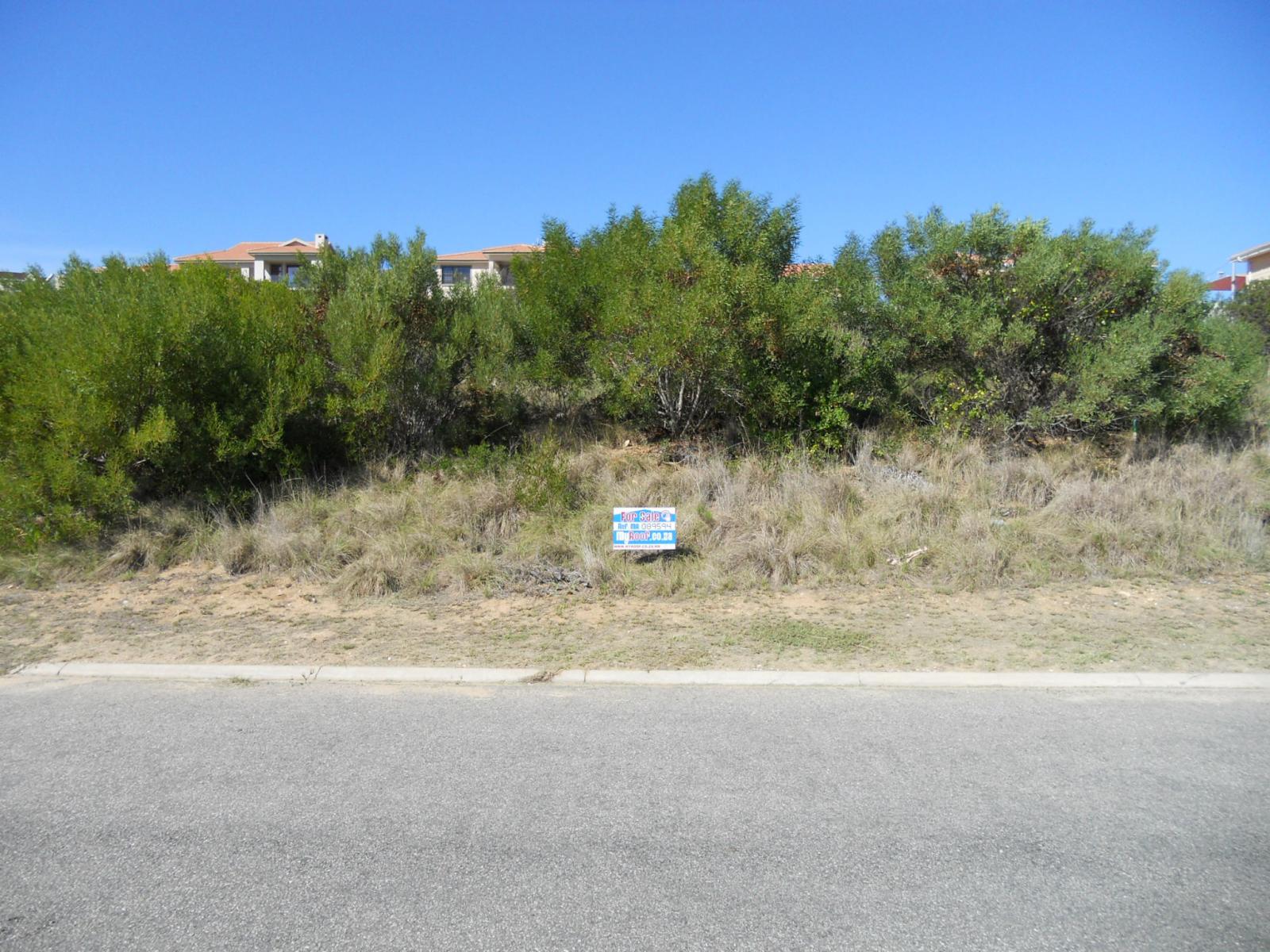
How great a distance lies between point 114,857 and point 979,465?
416 inches

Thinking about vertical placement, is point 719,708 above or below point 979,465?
below

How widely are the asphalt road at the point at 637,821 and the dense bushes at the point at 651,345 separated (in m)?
5.19

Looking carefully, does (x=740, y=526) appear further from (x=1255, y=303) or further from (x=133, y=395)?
(x=1255, y=303)

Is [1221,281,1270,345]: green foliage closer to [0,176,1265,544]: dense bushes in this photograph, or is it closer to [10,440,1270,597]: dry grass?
[0,176,1265,544]: dense bushes

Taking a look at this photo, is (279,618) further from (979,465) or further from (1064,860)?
(979,465)

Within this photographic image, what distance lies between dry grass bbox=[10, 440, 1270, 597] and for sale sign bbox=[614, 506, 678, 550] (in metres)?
0.20

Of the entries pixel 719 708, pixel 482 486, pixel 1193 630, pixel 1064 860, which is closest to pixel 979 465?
pixel 1193 630

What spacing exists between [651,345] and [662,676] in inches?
230

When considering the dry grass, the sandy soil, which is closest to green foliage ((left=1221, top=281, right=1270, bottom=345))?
the dry grass

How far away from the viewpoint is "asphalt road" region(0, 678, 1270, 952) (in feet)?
10.4

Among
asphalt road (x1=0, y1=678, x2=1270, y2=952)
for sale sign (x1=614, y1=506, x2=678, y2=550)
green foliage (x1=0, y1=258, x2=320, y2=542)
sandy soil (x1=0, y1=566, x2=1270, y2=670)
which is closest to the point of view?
asphalt road (x1=0, y1=678, x2=1270, y2=952)

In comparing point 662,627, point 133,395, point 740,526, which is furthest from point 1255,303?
point 133,395

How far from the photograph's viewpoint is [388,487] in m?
11.1

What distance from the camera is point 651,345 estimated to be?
10.9 meters
